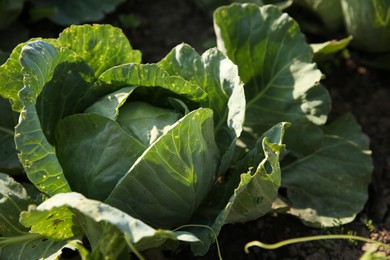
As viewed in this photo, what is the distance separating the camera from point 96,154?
257cm

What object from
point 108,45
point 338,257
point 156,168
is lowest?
point 338,257

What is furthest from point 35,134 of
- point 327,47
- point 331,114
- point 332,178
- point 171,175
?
point 331,114

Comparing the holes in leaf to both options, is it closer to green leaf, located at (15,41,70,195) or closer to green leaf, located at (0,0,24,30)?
green leaf, located at (15,41,70,195)

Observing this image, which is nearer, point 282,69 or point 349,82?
point 282,69

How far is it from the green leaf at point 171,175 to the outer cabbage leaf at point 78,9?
5.47ft

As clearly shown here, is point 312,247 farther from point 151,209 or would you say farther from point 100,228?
point 100,228

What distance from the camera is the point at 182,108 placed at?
110 inches

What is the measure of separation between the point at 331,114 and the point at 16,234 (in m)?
1.84

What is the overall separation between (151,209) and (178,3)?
6.87 ft

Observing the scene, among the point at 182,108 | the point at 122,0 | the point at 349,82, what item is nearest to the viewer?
the point at 182,108

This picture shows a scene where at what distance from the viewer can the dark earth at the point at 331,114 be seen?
3039 mm

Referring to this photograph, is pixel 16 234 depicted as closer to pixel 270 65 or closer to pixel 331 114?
pixel 270 65

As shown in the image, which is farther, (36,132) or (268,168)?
(268,168)

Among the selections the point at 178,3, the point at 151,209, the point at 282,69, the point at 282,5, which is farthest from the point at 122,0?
the point at 151,209
